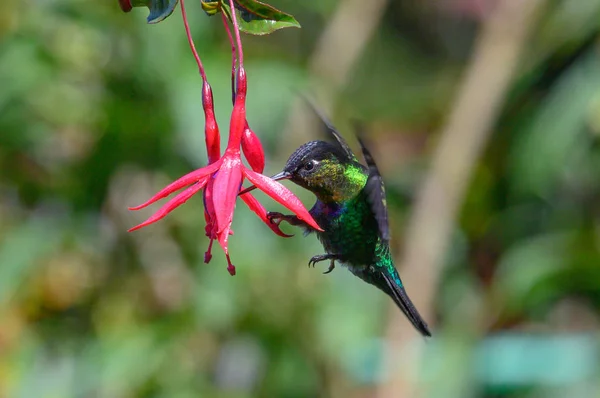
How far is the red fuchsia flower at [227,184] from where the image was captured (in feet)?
2.46

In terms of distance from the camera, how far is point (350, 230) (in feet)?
3.58

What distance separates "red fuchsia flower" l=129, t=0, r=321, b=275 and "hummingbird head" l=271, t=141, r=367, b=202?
0.07m

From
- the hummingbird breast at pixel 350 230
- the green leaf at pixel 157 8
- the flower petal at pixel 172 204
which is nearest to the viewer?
the flower petal at pixel 172 204

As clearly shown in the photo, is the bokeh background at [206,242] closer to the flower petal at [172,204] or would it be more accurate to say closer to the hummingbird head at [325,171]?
the hummingbird head at [325,171]

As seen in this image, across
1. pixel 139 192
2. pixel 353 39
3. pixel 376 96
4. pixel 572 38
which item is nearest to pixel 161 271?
pixel 139 192

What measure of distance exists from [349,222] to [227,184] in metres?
0.34

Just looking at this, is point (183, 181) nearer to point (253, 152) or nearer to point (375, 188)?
point (253, 152)

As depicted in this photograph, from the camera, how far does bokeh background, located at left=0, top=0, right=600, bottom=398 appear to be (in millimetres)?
1964

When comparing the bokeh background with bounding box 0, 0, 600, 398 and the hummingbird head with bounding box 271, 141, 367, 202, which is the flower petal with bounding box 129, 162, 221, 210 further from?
the bokeh background with bounding box 0, 0, 600, 398

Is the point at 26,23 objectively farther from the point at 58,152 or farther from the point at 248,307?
the point at 248,307

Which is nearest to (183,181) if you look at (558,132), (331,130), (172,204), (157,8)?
(172,204)

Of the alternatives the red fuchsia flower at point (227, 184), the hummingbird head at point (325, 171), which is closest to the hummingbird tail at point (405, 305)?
the hummingbird head at point (325, 171)

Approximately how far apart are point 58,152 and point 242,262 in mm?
514

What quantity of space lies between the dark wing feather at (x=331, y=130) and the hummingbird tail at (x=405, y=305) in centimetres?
14
